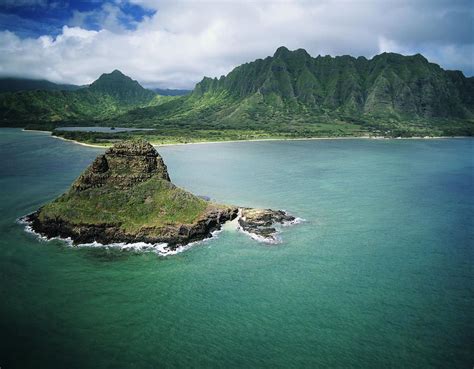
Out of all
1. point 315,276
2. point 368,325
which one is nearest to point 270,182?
point 315,276

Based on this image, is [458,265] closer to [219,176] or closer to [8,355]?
[8,355]

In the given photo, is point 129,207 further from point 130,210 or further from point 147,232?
point 147,232

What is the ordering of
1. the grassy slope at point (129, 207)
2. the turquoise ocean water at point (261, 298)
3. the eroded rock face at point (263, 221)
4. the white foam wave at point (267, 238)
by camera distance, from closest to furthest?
the turquoise ocean water at point (261, 298)
the grassy slope at point (129, 207)
the white foam wave at point (267, 238)
the eroded rock face at point (263, 221)

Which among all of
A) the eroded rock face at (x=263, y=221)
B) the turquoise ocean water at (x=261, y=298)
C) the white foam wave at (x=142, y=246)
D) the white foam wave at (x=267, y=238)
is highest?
the eroded rock face at (x=263, y=221)

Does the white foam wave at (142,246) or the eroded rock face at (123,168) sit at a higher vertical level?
the eroded rock face at (123,168)

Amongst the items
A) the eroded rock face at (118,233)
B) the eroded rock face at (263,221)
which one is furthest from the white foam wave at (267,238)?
the eroded rock face at (118,233)

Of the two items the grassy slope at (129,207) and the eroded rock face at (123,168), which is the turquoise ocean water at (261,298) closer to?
the grassy slope at (129,207)

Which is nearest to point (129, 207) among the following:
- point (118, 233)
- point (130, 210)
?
point (130, 210)
